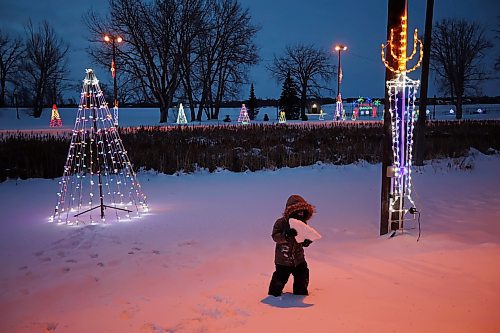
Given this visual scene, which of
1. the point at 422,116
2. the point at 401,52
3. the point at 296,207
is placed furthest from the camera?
the point at 422,116

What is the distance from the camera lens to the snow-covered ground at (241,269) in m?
4.20

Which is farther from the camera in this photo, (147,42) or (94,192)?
(147,42)

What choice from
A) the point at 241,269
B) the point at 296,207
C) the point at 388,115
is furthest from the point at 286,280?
the point at 388,115

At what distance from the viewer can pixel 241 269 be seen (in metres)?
5.81

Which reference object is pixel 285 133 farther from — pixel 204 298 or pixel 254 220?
pixel 204 298

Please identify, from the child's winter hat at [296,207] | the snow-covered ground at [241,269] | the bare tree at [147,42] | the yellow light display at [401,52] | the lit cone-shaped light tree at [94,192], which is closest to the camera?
the snow-covered ground at [241,269]

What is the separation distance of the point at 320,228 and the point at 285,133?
1464 cm

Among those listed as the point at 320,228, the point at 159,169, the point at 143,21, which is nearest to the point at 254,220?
the point at 320,228

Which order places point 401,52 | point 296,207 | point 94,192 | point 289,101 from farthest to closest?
1. point 289,101
2. point 94,192
3. point 401,52
4. point 296,207

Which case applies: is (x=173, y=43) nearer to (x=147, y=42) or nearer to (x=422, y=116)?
(x=147, y=42)

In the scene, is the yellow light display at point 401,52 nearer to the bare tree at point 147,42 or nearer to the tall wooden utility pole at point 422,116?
the tall wooden utility pole at point 422,116

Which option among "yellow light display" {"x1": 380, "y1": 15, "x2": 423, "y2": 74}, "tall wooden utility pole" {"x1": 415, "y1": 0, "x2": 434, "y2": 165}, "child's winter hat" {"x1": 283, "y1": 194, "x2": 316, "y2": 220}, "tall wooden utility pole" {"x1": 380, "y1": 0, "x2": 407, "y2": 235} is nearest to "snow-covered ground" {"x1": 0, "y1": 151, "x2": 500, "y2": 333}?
"tall wooden utility pole" {"x1": 380, "y1": 0, "x2": 407, "y2": 235}

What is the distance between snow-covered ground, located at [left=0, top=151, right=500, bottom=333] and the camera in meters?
4.20

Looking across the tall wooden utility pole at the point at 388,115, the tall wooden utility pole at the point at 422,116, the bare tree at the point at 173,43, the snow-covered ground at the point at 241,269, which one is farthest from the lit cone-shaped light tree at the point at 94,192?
the bare tree at the point at 173,43
